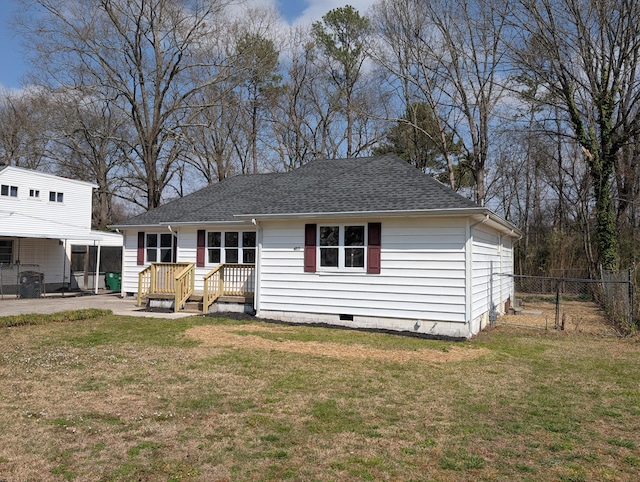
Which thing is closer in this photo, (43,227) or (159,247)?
(159,247)

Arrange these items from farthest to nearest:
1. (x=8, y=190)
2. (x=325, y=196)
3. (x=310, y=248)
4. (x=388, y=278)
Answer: (x=8, y=190)
(x=325, y=196)
(x=310, y=248)
(x=388, y=278)

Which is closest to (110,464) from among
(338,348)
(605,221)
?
(338,348)

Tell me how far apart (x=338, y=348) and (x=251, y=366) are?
2.10 metres

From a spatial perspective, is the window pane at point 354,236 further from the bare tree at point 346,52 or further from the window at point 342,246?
Answer: the bare tree at point 346,52

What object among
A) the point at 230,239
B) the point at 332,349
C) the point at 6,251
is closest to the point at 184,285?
the point at 230,239

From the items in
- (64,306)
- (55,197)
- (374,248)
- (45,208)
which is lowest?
(64,306)

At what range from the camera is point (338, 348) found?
8.77 m

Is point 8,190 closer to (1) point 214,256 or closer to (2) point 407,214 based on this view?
(1) point 214,256

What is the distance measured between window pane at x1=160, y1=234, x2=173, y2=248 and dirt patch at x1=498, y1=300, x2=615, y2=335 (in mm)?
10972

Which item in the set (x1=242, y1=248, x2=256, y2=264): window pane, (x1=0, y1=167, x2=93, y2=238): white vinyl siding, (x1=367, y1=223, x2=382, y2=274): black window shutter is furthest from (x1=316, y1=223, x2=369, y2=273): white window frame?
(x1=0, y1=167, x2=93, y2=238): white vinyl siding

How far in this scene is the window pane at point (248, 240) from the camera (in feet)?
46.1

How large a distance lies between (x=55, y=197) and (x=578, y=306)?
2273cm

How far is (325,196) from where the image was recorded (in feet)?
40.3

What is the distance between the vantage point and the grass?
149 inches
